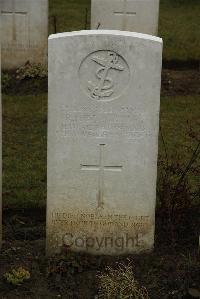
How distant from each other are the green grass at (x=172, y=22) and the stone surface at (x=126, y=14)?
1288 mm

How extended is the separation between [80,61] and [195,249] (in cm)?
175

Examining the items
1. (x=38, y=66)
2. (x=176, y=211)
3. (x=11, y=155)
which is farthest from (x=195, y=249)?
(x=38, y=66)

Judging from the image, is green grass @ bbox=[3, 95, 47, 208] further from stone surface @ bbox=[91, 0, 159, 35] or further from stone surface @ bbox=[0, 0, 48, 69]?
stone surface @ bbox=[91, 0, 159, 35]

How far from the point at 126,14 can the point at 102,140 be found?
6.12 meters

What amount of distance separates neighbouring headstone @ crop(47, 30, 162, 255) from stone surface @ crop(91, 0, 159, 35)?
231 inches

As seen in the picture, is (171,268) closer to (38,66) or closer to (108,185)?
(108,185)

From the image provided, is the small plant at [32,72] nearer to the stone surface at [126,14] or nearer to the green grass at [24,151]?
the green grass at [24,151]

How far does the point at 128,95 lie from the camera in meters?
5.11

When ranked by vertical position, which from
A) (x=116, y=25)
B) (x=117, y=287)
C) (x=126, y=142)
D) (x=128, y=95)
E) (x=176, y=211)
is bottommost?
(x=117, y=287)

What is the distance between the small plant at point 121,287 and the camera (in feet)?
15.8

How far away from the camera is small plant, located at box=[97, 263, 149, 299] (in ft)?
15.8

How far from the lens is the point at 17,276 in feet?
16.4

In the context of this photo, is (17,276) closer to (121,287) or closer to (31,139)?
(121,287)

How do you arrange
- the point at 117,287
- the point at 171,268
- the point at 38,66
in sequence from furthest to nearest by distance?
the point at 38,66, the point at 171,268, the point at 117,287
